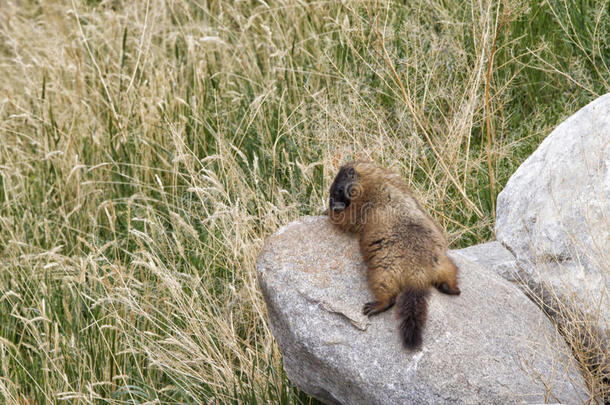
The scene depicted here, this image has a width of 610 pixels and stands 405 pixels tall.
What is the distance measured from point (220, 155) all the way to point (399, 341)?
220 centimetres

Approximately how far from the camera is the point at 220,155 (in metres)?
5.00

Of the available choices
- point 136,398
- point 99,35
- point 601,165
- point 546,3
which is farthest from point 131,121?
point 601,165

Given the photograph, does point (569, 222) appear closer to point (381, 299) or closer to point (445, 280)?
point (445, 280)

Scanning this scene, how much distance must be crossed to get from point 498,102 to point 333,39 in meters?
1.90

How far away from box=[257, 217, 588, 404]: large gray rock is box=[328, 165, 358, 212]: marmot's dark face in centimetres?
19

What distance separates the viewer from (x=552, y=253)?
3686 millimetres

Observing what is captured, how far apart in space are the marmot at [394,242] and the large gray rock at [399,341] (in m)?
0.07

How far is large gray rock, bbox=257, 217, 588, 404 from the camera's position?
10.4 feet

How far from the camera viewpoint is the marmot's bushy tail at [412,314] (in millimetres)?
3219

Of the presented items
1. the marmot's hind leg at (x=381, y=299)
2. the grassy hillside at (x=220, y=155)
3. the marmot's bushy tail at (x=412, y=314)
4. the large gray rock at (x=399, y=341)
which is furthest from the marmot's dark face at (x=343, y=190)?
the grassy hillside at (x=220, y=155)

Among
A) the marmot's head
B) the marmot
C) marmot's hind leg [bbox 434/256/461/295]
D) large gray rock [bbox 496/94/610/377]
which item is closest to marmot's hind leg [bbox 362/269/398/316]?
the marmot

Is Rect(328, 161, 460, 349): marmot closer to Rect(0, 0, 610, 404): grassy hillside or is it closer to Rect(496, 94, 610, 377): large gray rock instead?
Rect(496, 94, 610, 377): large gray rock

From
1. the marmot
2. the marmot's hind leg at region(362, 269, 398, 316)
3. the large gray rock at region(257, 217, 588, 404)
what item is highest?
the marmot

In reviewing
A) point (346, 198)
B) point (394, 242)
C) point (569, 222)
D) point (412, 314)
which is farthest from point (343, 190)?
point (569, 222)
